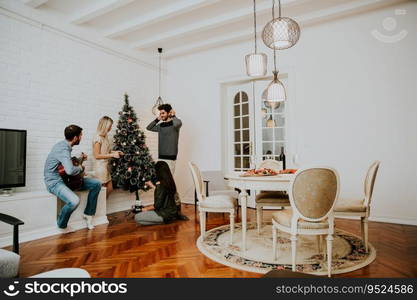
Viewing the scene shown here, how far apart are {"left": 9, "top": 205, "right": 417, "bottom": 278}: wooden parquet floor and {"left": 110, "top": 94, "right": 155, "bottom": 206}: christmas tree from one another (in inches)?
35.4

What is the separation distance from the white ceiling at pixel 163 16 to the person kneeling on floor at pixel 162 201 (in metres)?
2.50

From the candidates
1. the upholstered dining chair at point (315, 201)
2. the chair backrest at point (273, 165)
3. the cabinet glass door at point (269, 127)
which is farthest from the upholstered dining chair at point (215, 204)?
the cabinet glass door at point (269, 127)

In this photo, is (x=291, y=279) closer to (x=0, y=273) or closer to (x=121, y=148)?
(x=0, y=273)

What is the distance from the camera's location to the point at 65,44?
448 centimetres

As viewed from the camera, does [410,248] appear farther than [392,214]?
No

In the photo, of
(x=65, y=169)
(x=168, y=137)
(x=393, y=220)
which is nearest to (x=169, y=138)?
(x=168, y=137)

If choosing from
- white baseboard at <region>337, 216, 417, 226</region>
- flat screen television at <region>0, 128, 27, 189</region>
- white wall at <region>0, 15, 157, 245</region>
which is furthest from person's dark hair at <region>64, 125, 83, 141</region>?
white baseboard at <region>337, 216, 417, 226</region>

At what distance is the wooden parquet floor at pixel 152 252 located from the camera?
239 centimetres

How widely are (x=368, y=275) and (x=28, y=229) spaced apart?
3750 millimetres

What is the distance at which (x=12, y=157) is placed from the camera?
341 cm

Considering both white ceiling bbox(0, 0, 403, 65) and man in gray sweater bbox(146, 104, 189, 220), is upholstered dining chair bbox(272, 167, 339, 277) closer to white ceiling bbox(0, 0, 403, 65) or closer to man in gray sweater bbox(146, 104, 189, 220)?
man in gray sweater bbox(146, 104, 189, 220)

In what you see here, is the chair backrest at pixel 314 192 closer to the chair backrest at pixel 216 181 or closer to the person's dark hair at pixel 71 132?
the chair backrest at pixel 216 181

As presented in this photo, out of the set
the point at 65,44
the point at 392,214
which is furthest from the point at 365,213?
the point at 65,44

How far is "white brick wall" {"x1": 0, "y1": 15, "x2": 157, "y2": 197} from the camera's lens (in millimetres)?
3777
